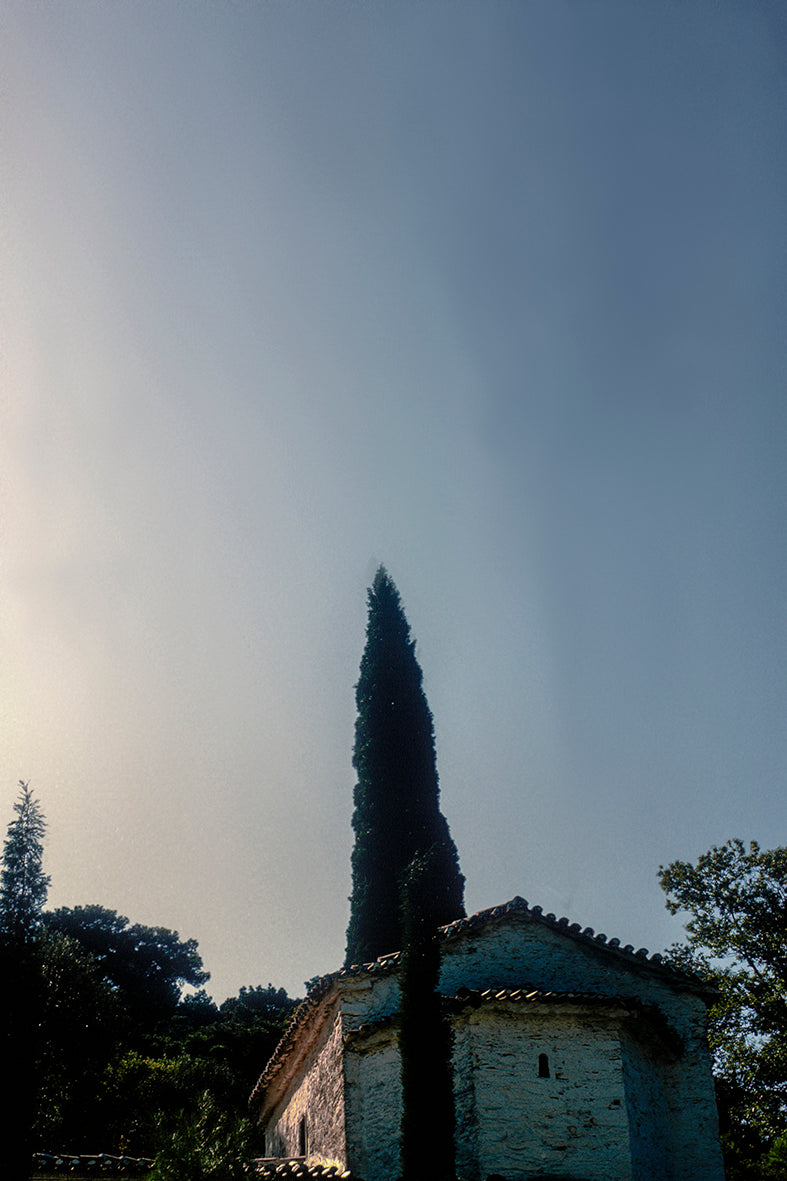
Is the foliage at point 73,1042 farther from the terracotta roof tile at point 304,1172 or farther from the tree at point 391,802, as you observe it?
the terracotta roof tile at point 304,1172

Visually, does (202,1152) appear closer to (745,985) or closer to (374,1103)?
(374,1103)

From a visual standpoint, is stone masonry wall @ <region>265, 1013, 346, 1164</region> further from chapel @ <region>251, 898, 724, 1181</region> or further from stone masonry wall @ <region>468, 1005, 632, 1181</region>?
stone masonry wall @ <region>468, 1005, 632, 1181</region>

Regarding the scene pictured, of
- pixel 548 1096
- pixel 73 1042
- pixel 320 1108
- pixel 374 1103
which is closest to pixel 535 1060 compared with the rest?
pixel 548 1096

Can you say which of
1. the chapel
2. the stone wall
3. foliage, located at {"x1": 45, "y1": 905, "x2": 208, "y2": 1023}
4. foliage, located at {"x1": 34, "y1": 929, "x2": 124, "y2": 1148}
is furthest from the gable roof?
foliage, located at {"x1": 45, "y1": 905, "x2": 208, "y2": 1023}

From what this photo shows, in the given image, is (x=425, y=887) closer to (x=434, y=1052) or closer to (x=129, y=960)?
(x=434, y=1052)

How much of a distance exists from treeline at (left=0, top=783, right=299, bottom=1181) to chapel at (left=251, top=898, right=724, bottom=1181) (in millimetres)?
2102

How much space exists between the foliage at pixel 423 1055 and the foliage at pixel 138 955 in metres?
39.1

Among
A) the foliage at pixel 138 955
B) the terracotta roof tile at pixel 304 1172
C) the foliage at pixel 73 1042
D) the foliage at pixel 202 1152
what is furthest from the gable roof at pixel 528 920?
the foliage at pixel 138 955

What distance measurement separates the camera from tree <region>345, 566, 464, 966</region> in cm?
2003

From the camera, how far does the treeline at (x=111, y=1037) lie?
51.1ft

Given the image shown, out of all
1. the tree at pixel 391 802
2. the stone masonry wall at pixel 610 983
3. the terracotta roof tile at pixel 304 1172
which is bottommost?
the terracotta roof tile at pixel 304 1172

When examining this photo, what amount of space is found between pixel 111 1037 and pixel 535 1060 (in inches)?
951

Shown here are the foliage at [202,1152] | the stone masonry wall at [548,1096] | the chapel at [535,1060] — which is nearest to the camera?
the foliage at [202,1152]

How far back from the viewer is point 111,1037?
3216 cm
